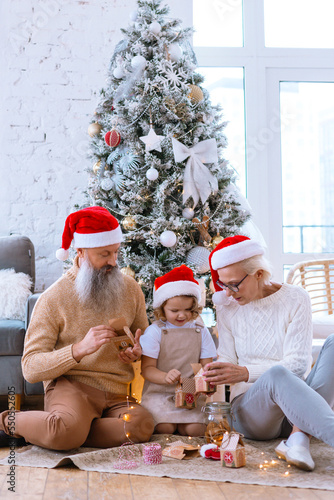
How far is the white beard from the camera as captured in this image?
2.35 meters

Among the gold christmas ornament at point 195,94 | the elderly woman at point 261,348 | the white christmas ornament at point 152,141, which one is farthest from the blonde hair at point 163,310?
the gold christmas ornament at point 195,94

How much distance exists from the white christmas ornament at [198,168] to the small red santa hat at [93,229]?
0.64m

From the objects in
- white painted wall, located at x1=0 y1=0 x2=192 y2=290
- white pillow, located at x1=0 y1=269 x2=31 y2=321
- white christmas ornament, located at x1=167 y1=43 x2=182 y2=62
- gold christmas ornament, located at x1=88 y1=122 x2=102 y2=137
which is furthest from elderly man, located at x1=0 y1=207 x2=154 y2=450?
white painted wall, located at x1=0 y1=0 x2=192 y2=290

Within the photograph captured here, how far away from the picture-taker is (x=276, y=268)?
14.3 feet

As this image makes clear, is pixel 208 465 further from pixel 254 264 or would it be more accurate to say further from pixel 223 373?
pixel 254 264

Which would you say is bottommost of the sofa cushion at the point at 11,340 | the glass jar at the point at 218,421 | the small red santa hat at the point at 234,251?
the glass jar at the point at 218,421

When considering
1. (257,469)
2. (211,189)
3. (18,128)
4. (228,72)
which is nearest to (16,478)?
(257,469)

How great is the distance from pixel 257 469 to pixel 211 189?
4.90 ft

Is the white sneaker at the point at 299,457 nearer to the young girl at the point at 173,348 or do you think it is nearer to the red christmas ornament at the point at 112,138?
the young girl at the point at 173,348

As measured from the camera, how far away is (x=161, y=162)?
3.02 metres

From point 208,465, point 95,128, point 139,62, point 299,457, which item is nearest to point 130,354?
point 208,465

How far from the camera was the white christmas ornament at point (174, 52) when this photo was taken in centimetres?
305

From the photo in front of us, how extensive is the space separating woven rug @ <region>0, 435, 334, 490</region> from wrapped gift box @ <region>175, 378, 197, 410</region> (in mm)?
168

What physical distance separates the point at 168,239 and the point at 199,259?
0.20 m
